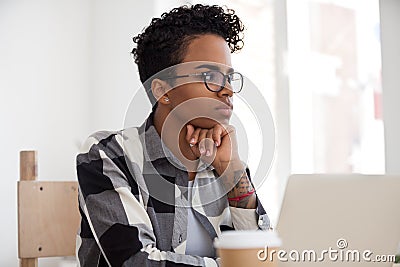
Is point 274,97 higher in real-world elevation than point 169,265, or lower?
higher

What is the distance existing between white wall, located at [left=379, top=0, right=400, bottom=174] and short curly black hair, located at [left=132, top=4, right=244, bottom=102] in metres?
0.64

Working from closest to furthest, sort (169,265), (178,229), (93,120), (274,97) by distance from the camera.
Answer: (169,265), (178,229), (274,97), (93,120)

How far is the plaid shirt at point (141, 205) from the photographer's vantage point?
1.04m

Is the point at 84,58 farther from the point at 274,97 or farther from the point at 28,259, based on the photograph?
the point at 28,259

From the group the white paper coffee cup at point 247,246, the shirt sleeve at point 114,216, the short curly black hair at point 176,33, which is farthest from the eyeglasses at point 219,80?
the white paper coffee cup at point 247,246

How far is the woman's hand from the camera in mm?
1118

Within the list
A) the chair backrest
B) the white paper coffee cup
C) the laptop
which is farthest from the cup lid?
the chair backrest

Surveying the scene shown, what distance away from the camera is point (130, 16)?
2617mm

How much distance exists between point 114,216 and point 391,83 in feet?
3.32

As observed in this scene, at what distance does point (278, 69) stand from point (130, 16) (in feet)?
2.38

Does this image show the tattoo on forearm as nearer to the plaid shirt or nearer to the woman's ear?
the plaid shirt

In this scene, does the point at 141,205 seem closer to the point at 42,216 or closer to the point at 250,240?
the point at 250,240

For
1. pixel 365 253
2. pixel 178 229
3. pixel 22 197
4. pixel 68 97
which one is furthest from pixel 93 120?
pixel 365 253
